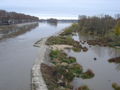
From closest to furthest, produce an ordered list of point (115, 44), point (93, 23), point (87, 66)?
point (87, 66)
point (115, 44)
point (93, 23)

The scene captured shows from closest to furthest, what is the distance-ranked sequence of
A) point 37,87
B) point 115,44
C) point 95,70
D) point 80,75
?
point 37,87
point 80,75
point 95,70
point 115,44

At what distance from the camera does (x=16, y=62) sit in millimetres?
30719

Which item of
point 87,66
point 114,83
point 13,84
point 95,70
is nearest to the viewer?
point 13,84

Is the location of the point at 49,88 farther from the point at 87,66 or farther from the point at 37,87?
the point at 87,66

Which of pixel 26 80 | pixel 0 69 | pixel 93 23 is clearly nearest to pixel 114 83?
pixel 26 80

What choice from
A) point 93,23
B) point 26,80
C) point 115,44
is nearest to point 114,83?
point 26,80

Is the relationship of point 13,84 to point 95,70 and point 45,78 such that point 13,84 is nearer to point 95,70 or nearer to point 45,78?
point 45,78

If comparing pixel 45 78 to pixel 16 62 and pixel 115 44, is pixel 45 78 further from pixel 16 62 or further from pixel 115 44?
pixel 115 44

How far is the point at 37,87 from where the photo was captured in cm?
1933

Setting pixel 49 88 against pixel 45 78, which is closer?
pixel 49 88

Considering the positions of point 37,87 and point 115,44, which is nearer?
point 37,87

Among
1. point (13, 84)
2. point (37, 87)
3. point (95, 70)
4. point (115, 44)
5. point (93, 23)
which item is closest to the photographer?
point (37, 87)

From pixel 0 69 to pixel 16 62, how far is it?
178 inches

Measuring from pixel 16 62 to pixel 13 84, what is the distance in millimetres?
10181
